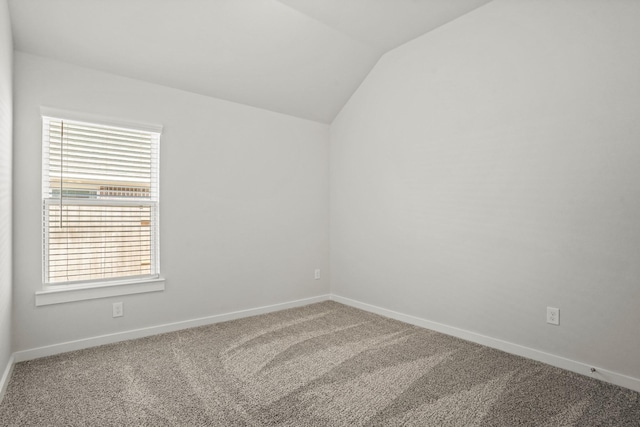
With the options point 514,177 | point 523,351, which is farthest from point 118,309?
point 514,177

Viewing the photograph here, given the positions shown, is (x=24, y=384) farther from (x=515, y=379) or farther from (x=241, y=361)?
(x=515, y=379)

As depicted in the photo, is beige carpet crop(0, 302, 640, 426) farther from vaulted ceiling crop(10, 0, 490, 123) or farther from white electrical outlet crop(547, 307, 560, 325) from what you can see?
vaulted ceiling crop(10, 0, 490, 123)

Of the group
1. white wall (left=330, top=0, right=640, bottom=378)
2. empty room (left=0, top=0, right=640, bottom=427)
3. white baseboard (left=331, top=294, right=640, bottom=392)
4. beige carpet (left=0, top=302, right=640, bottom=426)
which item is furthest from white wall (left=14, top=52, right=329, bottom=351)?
white baseboard (left=331, top=294, right=640, bottom=392)

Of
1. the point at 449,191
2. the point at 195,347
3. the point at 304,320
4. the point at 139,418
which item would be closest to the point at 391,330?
the point at 304,320

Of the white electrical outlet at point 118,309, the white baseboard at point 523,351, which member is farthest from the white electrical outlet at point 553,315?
the white electrical outlet at point 118,309

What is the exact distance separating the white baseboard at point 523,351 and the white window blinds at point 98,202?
2434 mm

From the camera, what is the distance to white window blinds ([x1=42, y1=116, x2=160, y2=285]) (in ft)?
8.91

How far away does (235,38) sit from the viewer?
9.84ft

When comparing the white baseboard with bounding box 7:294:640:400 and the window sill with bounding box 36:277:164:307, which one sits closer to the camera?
the white baseboard with bounding box 7:294:640:400

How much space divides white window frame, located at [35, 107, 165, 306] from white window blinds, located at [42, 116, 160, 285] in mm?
18

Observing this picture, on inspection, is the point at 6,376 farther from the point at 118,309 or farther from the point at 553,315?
the point at 553,315

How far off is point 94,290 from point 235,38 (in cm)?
237

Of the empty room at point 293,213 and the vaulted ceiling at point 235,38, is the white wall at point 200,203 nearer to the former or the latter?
the empty room at point 293,213

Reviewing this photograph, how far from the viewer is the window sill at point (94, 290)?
2.65 metres
